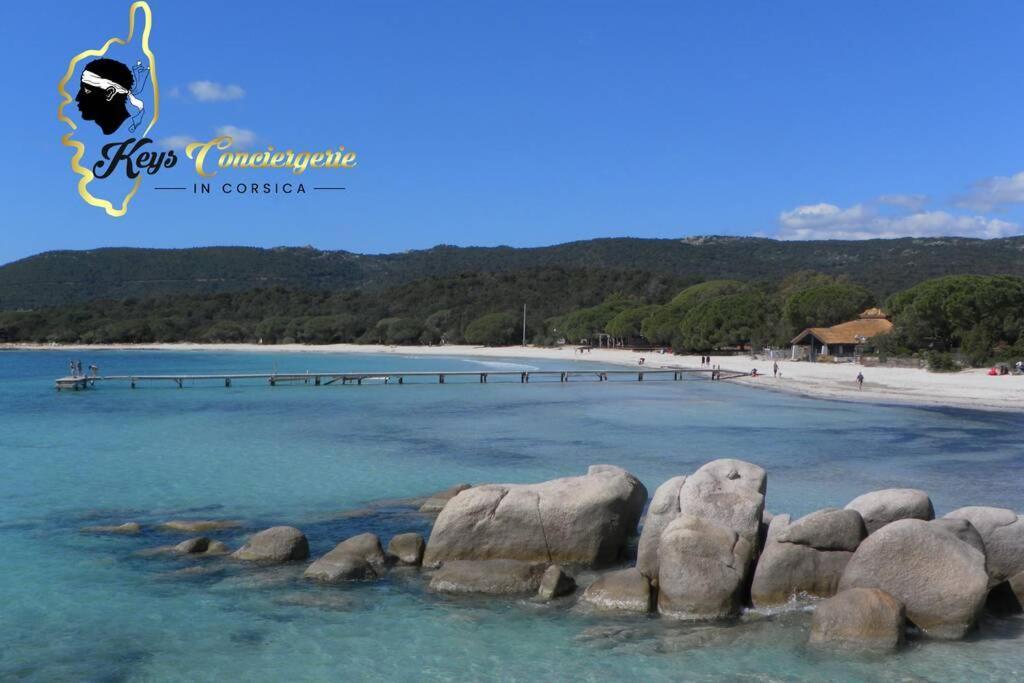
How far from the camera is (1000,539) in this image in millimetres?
10562

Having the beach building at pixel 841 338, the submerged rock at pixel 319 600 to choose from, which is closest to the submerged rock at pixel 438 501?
the submerged rock at pixel 319 600

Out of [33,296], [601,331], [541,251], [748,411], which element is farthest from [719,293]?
[33,296]

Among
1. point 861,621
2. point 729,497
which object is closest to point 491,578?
point 729,497

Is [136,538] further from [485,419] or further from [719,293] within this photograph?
[719,293]

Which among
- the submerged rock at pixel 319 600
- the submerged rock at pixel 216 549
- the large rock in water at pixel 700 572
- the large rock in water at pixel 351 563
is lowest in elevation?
the submerged rock at pixel 319 600

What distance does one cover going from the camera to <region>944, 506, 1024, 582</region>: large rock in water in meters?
10.5

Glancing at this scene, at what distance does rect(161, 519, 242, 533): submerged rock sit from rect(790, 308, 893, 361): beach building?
51261mm

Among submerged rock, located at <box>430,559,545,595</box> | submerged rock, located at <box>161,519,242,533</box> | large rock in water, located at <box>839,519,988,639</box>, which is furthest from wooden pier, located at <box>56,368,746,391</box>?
large rock in water, located at <box>839,519,988,639</box>

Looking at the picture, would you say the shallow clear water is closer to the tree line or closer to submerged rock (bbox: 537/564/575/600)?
submerged rock (bbox: 537/564/575/600)

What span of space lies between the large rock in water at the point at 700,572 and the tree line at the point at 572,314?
1716 inches

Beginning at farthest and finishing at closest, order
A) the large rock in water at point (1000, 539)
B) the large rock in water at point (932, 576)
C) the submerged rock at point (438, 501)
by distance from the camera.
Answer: the submerged rock at point (438, 501) → the large rock in water at point (1000, 539) → the large rock in water at point (932, 576)

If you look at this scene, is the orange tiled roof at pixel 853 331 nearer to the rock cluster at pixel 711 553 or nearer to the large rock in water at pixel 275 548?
the rock cluster at pixel 711 553

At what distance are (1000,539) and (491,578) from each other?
5.90m

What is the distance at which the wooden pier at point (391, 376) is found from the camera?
154ft
